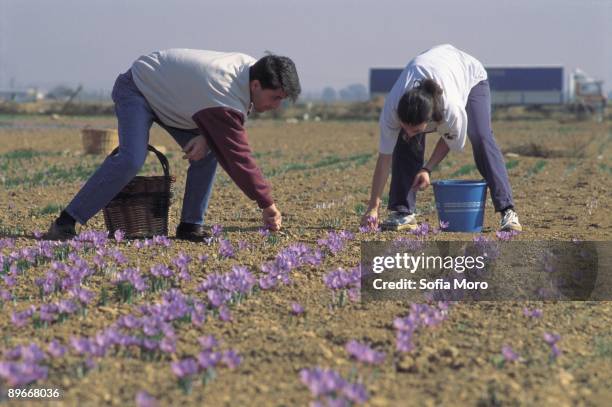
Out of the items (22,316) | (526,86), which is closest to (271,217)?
(22,316)

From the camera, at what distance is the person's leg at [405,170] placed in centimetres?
636

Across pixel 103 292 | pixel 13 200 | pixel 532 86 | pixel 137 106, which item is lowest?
pixel 532 86

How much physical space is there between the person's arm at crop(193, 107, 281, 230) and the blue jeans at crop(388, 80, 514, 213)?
129cm

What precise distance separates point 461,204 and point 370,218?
0.76m

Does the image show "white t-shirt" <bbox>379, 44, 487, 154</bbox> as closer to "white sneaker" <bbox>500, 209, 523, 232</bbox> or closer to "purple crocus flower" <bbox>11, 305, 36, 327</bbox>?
"white sneaker" <bbox>500, 209, 523, 232</bbox>

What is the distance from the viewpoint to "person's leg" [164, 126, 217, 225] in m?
5.97

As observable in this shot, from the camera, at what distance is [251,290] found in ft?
14.9

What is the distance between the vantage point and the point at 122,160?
560 centimetres

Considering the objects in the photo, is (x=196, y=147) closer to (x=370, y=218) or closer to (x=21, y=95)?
(x=370, y=218)

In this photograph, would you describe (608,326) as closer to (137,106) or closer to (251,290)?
(251,290)

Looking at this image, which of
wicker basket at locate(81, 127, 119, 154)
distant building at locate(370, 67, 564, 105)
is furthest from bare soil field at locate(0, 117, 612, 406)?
distant building at locate(370, 67, 564, 105)

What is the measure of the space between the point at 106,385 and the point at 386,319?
4.87ft

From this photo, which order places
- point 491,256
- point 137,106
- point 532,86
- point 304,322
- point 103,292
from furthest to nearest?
point 532,86, point 137,106, point 491,256, point 103,292, point 304,322

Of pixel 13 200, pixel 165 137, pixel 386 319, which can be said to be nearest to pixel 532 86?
pixel 165 137
